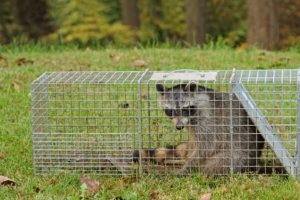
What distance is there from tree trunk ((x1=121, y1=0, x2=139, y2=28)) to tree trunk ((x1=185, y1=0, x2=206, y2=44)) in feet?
11.4

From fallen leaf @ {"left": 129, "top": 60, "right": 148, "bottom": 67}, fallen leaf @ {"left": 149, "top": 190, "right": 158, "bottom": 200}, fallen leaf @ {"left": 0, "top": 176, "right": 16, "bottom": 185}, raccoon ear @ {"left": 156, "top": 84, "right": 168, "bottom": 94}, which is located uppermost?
fallen leaf @ {"left": 129, "top": 60, "right": 148, "bottom": 67}

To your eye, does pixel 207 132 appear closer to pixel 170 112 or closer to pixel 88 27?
pixel 170 112

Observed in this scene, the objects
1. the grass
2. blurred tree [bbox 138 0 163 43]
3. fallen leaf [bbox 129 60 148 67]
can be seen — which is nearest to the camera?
the grass

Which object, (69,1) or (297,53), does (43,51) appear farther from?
(69,1)

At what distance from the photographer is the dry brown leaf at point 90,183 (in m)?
4.18

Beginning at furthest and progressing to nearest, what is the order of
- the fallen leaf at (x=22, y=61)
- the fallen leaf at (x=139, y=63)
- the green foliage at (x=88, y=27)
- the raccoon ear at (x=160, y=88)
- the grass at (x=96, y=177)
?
the green foliage at (x=88, y=27) → the fallen leaf at (x=22, y=61) → the fallen leaf at (x=139, y=63) → the raccoon ear at (x=160, y=88) → the grass at (x=96, y=177)

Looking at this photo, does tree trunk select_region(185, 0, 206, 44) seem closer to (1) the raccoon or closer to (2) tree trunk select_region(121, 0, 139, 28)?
(2) tree trunk select_region(121, 0, 139, 28)

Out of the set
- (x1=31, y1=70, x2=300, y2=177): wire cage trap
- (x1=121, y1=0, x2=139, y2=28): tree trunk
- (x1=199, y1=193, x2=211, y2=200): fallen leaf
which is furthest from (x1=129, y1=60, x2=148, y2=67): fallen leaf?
(x1=121, y1=0, x2=139, y2=28): tree trunk

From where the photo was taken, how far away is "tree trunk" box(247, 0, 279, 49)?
10062 millimetres

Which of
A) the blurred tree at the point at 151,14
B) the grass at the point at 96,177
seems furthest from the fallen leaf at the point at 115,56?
the blurred tree at the point at 151,14

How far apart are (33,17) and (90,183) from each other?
53.4ft

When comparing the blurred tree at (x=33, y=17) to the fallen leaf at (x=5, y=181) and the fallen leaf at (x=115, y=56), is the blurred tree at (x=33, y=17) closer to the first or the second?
the fallen leaf at (x=115, y=56)

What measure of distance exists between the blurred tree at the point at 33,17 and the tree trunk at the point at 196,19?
7864 millimetres

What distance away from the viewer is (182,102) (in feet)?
14.9
